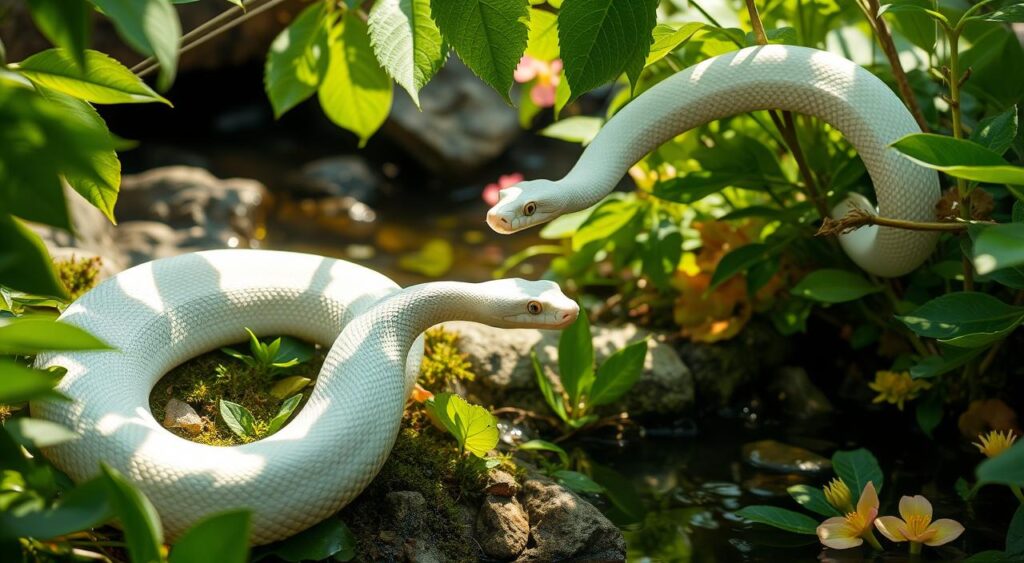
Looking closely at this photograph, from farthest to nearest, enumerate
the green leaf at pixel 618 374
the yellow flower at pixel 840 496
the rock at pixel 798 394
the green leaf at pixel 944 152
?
the rock at pixel 798 394 → the green leaf at pixel 618 374 → the yellow flower at pixel 840 496 → the green leaf at pixel 944 152

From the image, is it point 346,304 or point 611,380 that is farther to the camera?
point 611,380

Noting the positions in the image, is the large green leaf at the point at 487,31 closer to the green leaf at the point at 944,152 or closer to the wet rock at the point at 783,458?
the green leaf at the point at 944,152

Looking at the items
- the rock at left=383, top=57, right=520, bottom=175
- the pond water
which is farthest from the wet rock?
the rock at left=383, top=57, right=520, bottom=175

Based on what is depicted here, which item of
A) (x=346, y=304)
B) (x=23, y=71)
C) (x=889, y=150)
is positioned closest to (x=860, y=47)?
(x=889, y=150)

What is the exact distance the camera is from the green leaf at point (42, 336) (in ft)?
4.47

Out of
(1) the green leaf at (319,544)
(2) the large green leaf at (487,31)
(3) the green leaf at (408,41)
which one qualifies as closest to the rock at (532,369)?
(1) the green leaf at (319,544)

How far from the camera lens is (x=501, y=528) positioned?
2154mm

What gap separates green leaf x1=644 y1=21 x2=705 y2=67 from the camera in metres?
2.13

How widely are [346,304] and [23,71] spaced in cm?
88

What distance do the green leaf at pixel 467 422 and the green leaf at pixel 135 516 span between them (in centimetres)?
81

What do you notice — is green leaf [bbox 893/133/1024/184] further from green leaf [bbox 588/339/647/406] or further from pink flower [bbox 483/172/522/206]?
pink flower [bbox 483/172/522/206]

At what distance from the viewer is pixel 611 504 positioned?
8.23 ft

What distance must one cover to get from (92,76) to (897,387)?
2260 mm

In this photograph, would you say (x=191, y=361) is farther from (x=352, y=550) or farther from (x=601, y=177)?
(x=601, y=177)
